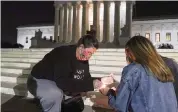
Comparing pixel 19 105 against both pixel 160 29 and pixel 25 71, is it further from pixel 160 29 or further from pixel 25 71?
pixel 160 29

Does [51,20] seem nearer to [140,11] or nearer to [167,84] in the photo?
[140,11]

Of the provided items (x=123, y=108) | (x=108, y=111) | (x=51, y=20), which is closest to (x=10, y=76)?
(x=108, y=111)

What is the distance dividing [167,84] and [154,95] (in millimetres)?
174

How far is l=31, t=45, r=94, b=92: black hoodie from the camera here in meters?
3.27

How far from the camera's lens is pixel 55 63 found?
325 cm

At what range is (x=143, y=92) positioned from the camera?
2.11 metres

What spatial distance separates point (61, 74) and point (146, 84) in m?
1.49

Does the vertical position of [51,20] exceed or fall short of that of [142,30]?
it exceeds it

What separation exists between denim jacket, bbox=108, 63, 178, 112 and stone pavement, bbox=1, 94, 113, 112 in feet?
8.20

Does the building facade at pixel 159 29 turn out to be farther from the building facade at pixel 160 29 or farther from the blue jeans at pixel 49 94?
the blue jeans at pixel 49 94

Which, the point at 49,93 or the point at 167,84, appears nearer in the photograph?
the point at 167,84

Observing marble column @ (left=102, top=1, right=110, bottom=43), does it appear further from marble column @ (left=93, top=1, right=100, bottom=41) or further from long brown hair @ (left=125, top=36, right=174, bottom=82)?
long brown hair @ (left=125, top=36, right=174, bottom=82)

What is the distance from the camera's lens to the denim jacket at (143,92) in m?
2.08

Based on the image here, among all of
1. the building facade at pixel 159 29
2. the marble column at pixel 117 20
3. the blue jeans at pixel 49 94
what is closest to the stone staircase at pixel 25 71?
the blue jeans at pixel 49 94
